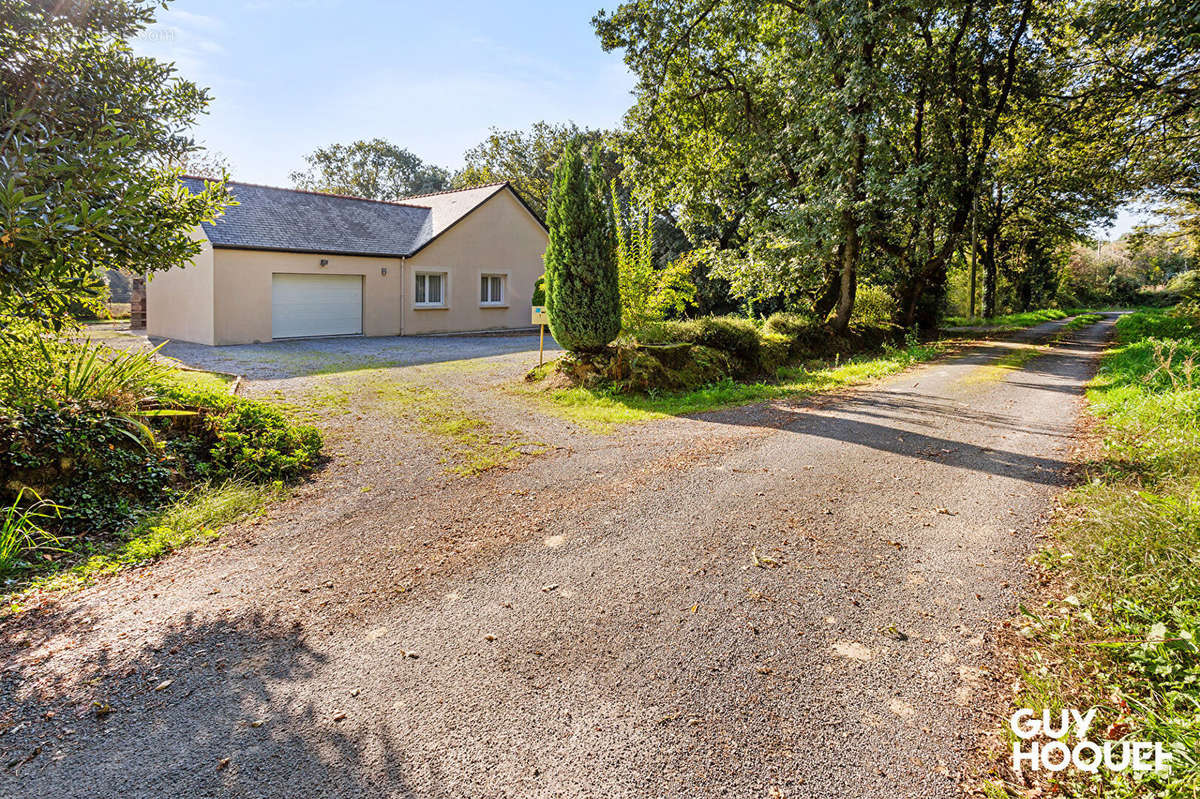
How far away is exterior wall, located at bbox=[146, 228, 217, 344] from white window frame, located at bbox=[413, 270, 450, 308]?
19.8ft

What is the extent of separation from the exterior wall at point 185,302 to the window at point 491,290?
28.7 ft

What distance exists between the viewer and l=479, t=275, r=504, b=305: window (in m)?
22.3

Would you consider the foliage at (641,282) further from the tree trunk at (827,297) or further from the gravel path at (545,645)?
the tree trunk at (827,297)

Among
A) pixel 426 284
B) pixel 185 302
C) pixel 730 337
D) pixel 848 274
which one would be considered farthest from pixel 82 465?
pixel 426 284

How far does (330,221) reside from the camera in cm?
1923

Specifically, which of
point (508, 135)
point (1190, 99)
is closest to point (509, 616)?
point (1190, 99)

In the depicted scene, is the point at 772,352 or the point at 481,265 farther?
the point at 481,265

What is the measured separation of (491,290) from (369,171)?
3345 centimetres

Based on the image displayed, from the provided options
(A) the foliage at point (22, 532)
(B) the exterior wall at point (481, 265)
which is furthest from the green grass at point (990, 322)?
(A) the foliage at point (22, 532)

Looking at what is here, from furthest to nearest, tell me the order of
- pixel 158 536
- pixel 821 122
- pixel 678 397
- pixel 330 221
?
pixel 330 221 → pixel 821 122 → pixel 678 397 → pixel 158 536

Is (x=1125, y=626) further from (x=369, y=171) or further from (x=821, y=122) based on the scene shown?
(x=369, y=171)

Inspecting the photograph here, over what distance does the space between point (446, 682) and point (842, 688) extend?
1.69 metres

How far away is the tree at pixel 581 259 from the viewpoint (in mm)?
9242

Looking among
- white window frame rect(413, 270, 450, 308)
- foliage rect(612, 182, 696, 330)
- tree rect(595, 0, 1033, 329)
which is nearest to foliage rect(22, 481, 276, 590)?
foliage rect(612, 182, 696, 330)
